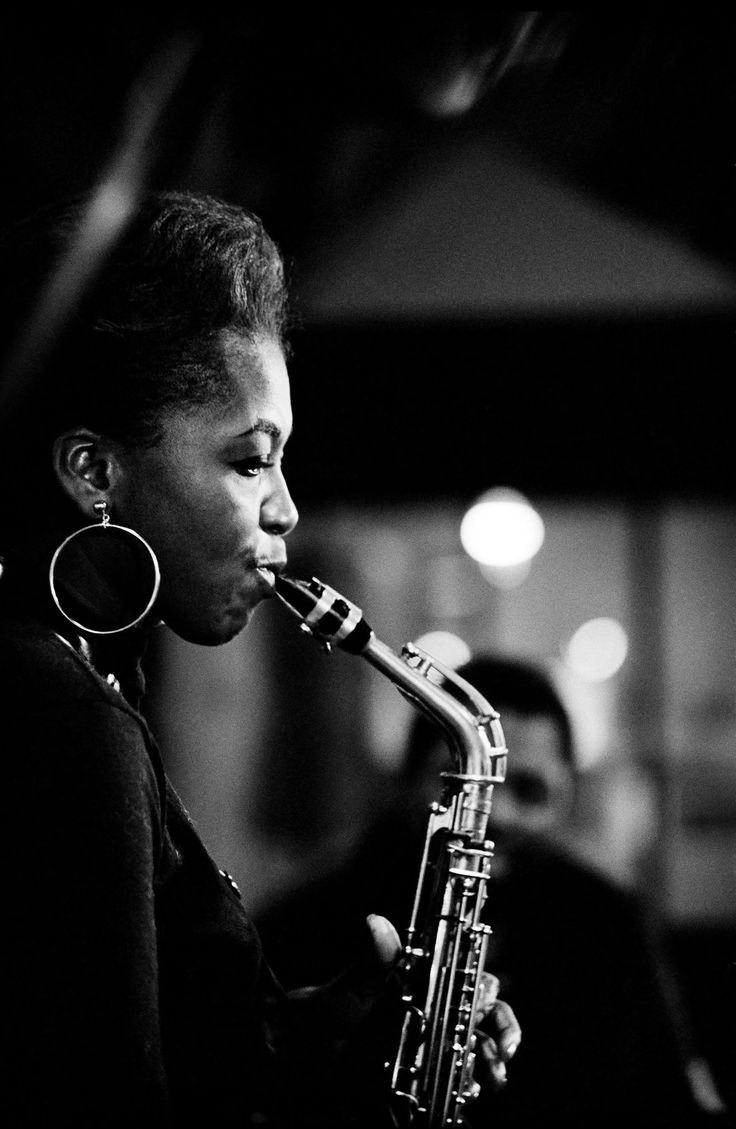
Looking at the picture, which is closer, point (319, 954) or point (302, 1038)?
point (302, 1038)

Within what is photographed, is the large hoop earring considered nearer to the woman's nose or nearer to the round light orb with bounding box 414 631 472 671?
the woman's nose

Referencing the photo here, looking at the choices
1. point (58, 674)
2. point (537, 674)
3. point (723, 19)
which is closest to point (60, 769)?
point (58, 674)

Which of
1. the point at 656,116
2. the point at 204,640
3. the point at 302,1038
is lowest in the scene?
the point at 302,1038

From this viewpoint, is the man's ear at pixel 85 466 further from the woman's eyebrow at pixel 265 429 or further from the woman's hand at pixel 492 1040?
the woman's hand at pixel 492 1040

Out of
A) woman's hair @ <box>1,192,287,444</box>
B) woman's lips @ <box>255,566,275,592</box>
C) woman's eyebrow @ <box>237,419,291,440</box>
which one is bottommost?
woman's lips @ <box>255,566,275,592</box>

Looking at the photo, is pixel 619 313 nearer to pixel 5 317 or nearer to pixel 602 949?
pixel 602 949

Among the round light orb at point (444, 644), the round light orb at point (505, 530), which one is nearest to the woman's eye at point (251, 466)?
the round light orb at point (444, 644)

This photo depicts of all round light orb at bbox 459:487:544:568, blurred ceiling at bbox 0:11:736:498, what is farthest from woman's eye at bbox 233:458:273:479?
round light orb at bbox 459:487:544:568

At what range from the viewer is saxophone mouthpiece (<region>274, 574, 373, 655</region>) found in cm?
146

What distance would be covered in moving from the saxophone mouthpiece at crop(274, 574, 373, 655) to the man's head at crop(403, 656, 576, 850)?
2.20 feet

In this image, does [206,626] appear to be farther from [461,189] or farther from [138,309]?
[461,189]

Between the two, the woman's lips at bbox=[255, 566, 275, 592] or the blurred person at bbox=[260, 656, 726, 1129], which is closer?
the woman's lips at bbox=[255, 566, 275, 592]

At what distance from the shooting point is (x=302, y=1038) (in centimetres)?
144

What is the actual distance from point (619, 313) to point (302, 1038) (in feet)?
7.87
